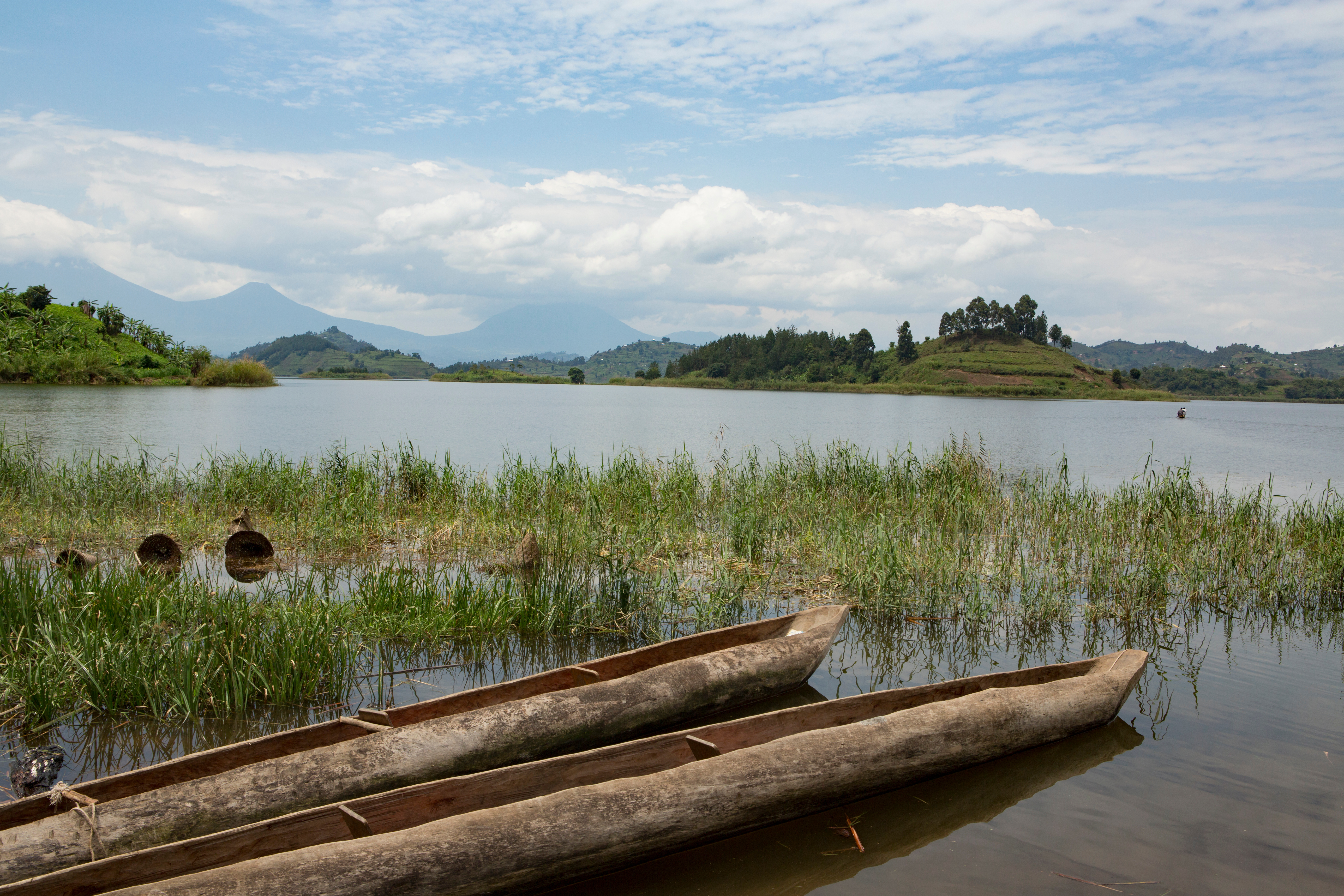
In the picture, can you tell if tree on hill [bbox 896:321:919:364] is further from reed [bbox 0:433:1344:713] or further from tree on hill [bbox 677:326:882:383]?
reed [bbox 0:433:1344:713]

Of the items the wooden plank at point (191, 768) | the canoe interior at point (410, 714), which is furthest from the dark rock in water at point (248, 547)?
the wooden plank at point (191, 768)

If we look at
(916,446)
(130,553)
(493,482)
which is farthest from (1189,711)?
(916,446)

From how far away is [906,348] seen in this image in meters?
113

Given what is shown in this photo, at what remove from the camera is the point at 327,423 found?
3197 centimetres

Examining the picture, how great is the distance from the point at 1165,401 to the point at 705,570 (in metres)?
104

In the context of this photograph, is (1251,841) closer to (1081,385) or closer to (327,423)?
(327,423)

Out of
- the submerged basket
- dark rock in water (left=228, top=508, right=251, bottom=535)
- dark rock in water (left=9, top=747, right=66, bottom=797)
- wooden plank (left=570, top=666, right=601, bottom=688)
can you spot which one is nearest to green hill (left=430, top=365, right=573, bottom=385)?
dark rock in water (left=228, top=508, right=251, bottom=535)

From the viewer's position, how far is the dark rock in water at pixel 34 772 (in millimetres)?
3871

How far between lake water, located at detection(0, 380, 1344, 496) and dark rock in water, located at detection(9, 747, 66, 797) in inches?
426

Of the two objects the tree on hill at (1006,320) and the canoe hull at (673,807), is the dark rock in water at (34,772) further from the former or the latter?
the tree on hill at (1006,320)

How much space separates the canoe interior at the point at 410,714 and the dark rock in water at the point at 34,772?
24 cm

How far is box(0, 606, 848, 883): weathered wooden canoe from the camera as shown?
3.05 m

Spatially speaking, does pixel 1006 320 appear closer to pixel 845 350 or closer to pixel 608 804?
pixel 845 350

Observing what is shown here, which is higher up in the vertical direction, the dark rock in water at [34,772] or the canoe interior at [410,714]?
the canoe interior at [410,714]
